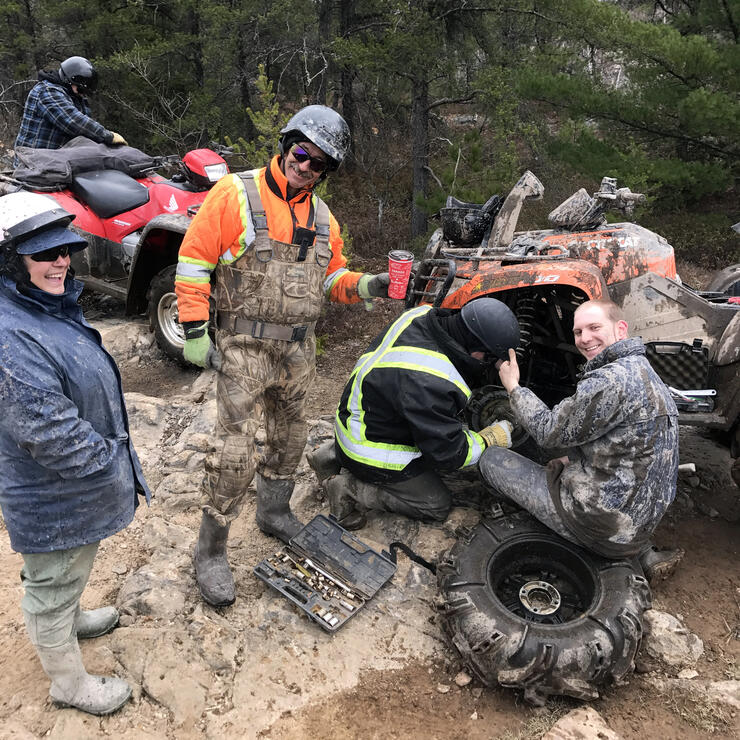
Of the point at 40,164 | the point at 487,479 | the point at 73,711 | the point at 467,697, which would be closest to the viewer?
the point at 73,711

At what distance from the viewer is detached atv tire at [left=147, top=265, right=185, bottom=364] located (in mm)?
5348

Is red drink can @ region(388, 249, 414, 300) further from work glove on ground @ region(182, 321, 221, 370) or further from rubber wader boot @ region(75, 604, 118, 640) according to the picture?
rubber wader boot @ region(75, 604, 118, 640)

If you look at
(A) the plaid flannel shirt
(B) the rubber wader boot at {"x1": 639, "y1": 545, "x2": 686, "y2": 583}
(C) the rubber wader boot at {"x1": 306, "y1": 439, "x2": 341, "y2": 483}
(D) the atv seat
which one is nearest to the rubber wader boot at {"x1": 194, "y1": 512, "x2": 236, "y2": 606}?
(C) the rubber wader boot at {"x1": 306, "y1": 439, "x2": 341, "y2": 483}

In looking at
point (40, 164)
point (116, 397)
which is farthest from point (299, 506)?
point (40, 164)

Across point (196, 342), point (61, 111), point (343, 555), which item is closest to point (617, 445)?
point (343, 555)

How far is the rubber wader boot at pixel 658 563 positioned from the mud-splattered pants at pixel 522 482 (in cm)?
54

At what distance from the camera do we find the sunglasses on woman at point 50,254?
76.2 inches

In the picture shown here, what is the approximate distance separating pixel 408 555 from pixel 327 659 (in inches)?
30.9

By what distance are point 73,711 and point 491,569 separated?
→ 1947 millimetres

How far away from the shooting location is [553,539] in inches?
123

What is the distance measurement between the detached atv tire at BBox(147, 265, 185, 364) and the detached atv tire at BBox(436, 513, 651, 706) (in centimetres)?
339

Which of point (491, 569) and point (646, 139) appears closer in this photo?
point (491, 569)

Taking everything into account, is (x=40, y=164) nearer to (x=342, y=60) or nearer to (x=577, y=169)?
(x=342, y=60)

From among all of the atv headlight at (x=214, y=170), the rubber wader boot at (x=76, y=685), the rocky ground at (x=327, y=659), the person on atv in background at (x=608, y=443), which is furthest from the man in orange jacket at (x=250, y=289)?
the atv headlight at (x=214, y=170)
